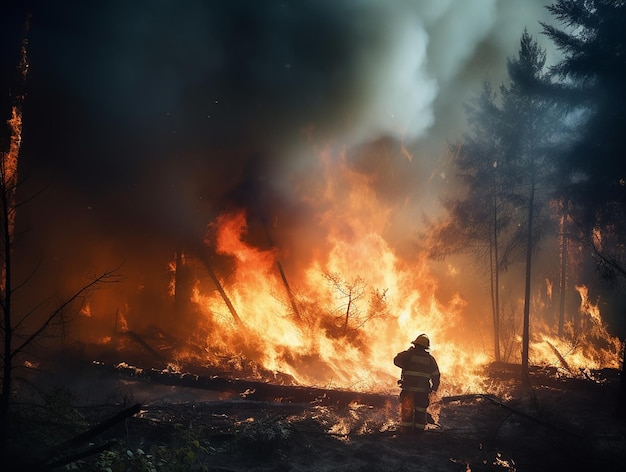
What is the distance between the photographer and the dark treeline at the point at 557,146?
9594 millimetres

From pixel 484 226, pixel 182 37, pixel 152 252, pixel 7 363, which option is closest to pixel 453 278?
pixel 484 226

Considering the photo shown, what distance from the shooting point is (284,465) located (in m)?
6.50

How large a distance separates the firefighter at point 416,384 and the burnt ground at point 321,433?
28 cm

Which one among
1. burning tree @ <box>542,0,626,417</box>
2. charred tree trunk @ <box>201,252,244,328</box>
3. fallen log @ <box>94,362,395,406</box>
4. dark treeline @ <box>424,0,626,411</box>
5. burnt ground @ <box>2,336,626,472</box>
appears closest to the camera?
burnt ground @ <box>2,336,626,472</box>

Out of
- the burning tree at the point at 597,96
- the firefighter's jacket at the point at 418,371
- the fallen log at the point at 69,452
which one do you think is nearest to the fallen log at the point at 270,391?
the firefighter's jacket at the point at 418,371

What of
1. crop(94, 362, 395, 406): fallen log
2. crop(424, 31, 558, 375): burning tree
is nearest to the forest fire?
crop(94, 362, 395, 406): fallen log

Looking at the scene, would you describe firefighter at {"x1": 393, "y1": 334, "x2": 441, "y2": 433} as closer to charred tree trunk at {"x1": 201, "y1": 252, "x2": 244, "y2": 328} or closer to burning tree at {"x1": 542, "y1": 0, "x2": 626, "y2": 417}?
burning tree at {"x1": 542, "y1": 0, "x2": 626, "y2": 417}

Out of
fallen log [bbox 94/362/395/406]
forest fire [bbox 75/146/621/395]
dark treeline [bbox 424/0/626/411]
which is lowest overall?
fallen log [bbox 94/362/395/406]

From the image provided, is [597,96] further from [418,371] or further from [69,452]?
[69,452]

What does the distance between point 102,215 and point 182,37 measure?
10115 mm

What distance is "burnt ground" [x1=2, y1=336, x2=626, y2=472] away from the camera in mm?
A: 5762

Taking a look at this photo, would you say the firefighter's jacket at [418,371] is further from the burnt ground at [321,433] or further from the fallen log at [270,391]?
the fallen log at [270,391]

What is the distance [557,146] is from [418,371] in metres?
8.02

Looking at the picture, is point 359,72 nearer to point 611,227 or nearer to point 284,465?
point 611,227
